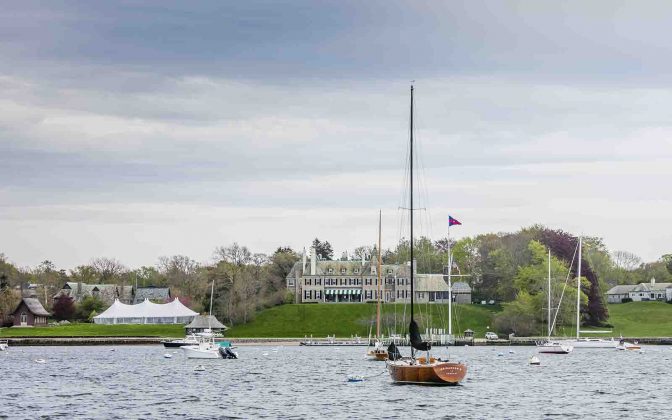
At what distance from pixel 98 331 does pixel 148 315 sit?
1393 centimetres

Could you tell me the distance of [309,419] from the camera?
61719mm

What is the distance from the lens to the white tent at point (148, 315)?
642 ft

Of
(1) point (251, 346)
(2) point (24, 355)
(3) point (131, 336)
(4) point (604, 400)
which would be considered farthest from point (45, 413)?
(3) point (131, 336)

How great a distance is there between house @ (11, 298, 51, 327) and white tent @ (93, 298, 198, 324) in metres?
10.3

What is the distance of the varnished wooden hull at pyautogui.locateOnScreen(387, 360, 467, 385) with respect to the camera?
245 feet

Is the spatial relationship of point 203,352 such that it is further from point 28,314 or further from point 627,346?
point 28,314

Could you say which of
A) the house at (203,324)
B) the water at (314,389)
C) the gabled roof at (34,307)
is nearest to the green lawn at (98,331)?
the house at (203,324)

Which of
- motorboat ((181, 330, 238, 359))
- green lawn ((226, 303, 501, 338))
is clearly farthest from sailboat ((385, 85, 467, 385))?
green lawn ((226, 303, 501, 338))

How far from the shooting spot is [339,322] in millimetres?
193625

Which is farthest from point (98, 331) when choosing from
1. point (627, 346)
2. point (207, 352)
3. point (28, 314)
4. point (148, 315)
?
point (627, 346)

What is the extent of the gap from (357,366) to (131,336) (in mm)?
79128

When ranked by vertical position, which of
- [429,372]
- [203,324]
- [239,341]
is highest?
[203,324]

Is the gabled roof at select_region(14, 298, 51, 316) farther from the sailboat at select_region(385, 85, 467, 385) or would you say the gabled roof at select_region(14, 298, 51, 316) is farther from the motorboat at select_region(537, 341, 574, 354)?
the sailboat at select_region(385, 85, 467, 385)

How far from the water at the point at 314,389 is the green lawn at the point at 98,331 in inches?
1933
